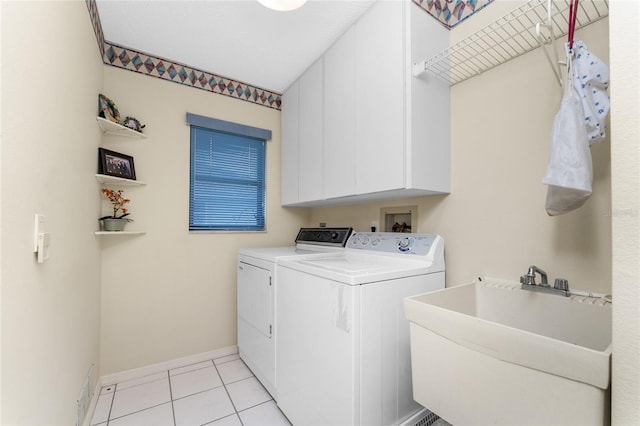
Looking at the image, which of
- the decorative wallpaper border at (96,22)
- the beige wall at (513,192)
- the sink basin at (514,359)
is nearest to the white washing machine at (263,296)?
the beige wall at (513,192)

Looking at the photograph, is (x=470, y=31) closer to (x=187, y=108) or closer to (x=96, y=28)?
(x=187, y=108)

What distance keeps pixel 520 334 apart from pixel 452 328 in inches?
8.6

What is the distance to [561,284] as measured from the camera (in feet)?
4.00

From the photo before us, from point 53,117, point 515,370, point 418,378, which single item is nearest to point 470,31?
point 515,370

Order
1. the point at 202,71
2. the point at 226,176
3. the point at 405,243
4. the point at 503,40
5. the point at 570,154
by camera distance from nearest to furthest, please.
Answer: the point at 570,154, the point at 503,40, the point at 405,243, the point at 202,71, the point at 226,176

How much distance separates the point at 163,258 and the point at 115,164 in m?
0.81

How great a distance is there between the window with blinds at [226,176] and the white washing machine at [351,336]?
3.76 ft

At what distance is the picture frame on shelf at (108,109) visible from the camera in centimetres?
191

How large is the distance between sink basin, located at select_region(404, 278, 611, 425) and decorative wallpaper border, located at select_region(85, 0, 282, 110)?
95.1 inches

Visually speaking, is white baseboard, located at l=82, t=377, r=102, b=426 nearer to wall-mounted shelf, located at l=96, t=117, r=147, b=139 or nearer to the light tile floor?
the light tile floor

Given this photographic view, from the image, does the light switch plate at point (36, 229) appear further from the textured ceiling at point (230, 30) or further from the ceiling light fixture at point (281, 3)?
the textured ceiling at point (230, 30)

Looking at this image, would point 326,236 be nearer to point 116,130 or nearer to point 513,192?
point 513,192

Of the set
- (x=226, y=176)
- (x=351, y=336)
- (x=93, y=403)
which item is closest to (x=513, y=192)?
(x=351, y=336)

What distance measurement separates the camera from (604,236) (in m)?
1.14
